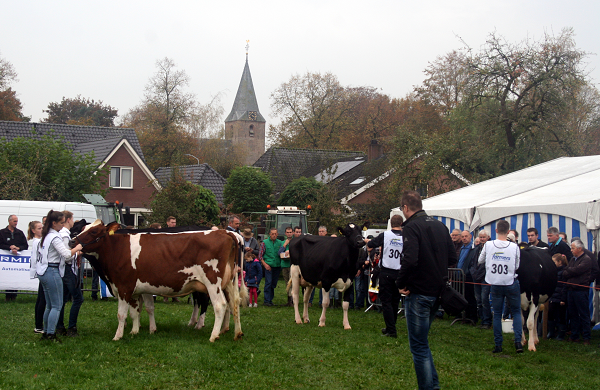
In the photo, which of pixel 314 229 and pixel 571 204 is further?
pixel 314 229

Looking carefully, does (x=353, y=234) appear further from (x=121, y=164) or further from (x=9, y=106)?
(x=9, y=106)

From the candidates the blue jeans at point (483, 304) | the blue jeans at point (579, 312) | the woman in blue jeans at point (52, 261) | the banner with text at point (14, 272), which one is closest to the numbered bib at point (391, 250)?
the blue jeans at point (483, 304)

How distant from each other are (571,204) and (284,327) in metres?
5.94

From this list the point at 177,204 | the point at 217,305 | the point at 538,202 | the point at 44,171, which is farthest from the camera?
the point at 44,171

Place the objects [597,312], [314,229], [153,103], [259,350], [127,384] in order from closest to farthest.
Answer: [127,384]
[259,350]
[597,312]
[314,229]
[153,103]

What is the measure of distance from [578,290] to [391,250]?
3.22m

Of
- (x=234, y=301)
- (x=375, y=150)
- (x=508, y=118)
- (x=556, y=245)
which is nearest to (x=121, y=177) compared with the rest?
(x=375, y=150)

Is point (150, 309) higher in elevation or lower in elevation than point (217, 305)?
lower


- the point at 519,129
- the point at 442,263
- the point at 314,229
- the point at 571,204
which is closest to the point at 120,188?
the point at 314,229

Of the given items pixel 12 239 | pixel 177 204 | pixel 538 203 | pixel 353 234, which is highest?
pixel 177 204

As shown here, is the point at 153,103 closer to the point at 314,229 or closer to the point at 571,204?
the point at 314,229

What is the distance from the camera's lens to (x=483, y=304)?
11188mm

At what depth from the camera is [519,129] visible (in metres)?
25.2

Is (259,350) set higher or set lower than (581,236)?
lower
